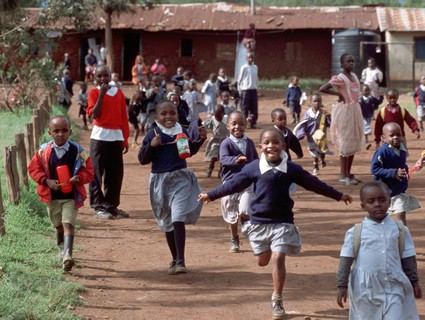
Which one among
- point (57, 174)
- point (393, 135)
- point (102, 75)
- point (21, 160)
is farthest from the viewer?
point (21, 160)

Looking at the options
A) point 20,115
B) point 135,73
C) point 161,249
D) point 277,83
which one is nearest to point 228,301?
point 161,249

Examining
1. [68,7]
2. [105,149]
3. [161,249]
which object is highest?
[68,7]

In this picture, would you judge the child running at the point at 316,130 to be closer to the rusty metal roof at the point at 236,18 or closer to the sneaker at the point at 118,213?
the sneaker at the point at 118,213

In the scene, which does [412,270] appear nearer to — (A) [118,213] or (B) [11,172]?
(B) [11,172]

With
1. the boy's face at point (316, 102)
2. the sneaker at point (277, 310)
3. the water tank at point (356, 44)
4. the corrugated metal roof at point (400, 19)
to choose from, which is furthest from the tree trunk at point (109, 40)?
the sneaker at point (277, 310)

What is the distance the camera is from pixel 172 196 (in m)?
7.94

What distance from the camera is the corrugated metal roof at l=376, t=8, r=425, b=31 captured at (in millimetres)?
38719

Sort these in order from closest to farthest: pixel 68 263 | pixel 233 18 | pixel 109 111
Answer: pixel 68 263, pixel 109 111, pixel 233 18

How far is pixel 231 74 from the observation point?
40.6 meters

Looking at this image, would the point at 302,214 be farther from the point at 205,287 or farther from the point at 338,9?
the point at 338,9

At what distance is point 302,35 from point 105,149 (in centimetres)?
3099

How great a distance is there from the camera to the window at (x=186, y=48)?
4097cm

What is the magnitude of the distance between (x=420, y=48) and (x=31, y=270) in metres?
33.8

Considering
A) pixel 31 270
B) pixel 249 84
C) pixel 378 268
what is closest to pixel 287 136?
pixel 31 270
